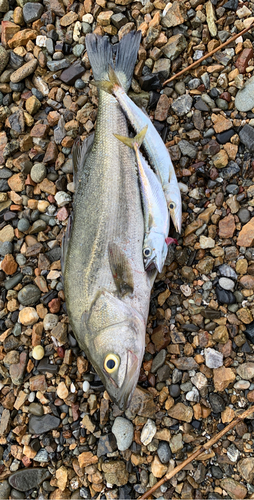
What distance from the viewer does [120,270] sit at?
3010 mm

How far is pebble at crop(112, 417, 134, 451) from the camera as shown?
3336 millimetres

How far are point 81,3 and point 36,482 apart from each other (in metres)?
5.10

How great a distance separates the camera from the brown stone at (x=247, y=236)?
329 centimetres

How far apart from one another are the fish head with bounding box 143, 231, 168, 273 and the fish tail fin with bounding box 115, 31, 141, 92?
152cm

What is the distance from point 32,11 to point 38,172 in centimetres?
190

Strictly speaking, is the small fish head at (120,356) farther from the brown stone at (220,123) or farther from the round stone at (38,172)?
the brown stone at (220,123)

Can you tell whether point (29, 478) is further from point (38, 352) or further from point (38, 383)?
point (38, 352)

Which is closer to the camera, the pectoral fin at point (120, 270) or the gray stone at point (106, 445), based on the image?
the pectoral fin at point (120, 270)

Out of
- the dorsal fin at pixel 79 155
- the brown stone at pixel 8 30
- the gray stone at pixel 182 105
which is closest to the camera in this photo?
the dorsal fin at pixel 79 155

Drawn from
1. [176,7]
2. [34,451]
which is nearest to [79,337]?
[34,451]

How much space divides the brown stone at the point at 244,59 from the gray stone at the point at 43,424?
12.9 ft

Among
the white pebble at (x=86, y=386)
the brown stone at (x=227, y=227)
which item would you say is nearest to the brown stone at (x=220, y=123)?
the brown stone at (x=227, y=227)

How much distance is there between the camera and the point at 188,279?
3.43 metres

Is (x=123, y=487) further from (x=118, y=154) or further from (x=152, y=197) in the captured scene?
(x=118, y=154)
